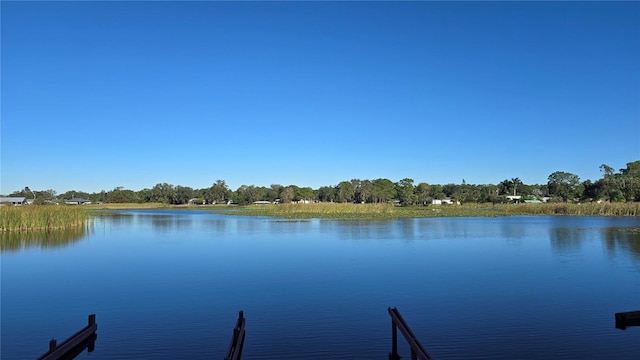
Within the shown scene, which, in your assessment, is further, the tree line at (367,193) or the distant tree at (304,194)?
the distant tree at (304,194)

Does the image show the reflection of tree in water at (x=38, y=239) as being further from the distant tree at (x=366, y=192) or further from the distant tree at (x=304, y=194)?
the distant tree at (x=304, y=194)

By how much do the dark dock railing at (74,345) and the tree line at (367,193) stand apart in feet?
317

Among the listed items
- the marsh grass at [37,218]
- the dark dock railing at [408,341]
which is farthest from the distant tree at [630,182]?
the dark dock railing at [408,341]

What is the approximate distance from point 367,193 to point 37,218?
3728 inches

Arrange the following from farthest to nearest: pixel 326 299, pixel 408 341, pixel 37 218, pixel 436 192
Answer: pixel 436 192
pixel 37 218
pixel 326 299
pixel 408 341

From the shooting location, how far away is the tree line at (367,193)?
109m

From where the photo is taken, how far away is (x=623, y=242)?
2522 centimetres

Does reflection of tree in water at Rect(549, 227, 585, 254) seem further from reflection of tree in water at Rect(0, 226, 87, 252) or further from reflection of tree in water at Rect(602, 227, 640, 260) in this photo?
reflection of tree in water at Rect(0, 226, 87, 252)

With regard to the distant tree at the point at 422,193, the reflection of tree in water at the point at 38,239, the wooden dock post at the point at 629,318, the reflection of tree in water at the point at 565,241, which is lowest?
the reflection of tree in water at the point at 565,241

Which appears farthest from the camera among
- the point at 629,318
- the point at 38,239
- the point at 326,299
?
the point at 38,239

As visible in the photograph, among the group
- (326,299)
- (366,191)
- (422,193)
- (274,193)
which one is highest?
(274,193)

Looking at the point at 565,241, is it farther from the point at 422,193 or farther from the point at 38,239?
the point at 422,193

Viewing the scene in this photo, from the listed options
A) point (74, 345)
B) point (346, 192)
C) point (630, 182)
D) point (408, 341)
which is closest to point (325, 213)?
point (74, 345)

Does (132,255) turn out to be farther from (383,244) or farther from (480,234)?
(480,234)
